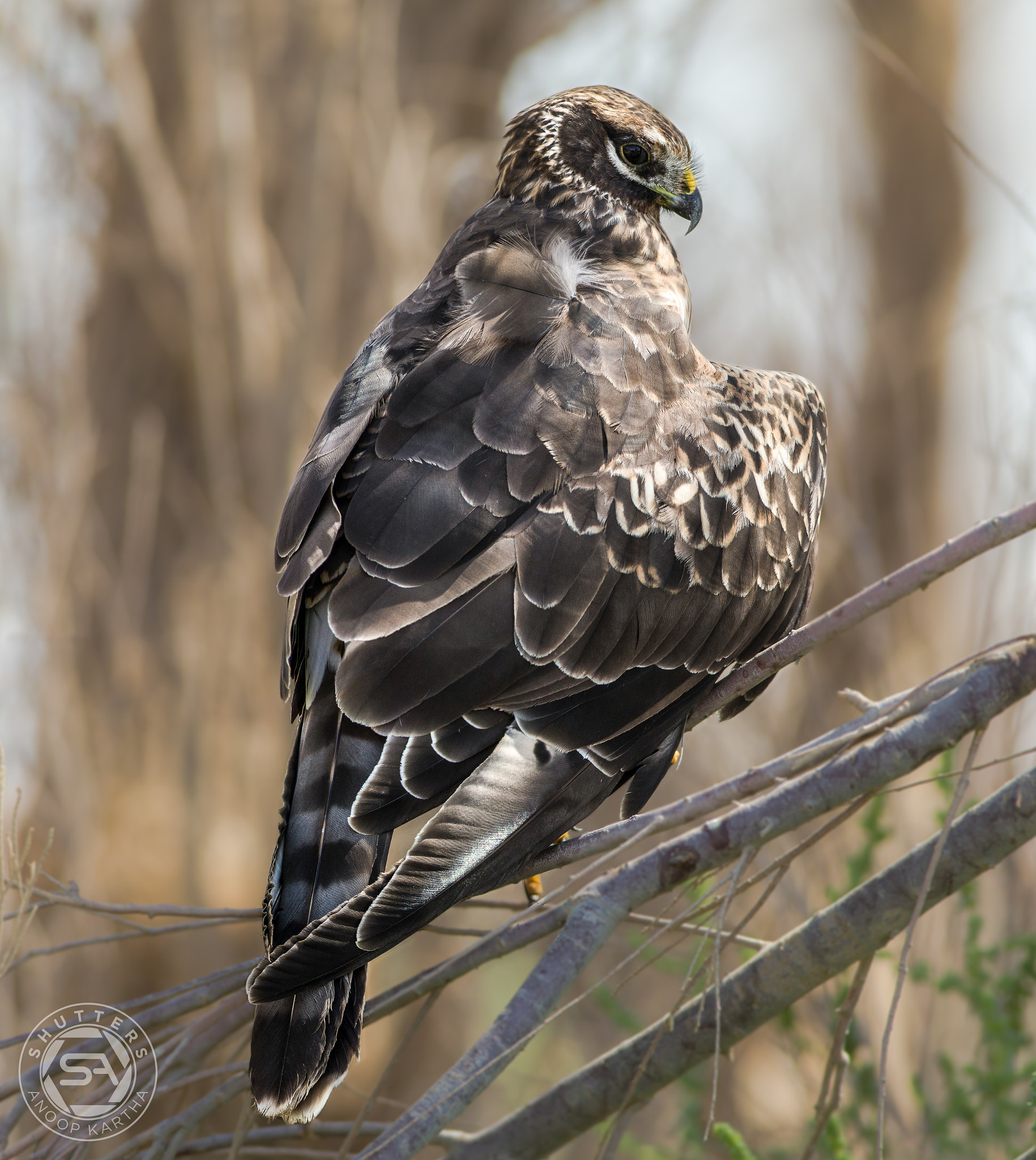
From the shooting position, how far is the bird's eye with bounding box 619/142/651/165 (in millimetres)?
3062

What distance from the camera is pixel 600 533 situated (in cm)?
232

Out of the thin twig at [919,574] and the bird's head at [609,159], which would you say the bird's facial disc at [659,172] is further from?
the thin twig at [919,574]

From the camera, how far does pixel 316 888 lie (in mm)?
1992

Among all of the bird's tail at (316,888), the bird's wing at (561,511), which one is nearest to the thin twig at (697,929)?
the bird's wing at (561,511)

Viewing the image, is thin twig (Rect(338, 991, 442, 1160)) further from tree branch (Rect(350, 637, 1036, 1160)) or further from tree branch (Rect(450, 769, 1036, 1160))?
tree branch (Rect(450, 769, 1036, 1160))

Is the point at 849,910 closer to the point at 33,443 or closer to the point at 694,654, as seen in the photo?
the point at 694,654

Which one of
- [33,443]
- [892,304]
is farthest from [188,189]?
[892,304]

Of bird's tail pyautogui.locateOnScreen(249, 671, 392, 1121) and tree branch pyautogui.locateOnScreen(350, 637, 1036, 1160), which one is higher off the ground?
tree branch pyautogui.locateOnScreen(350, 637, 1036, 1160)

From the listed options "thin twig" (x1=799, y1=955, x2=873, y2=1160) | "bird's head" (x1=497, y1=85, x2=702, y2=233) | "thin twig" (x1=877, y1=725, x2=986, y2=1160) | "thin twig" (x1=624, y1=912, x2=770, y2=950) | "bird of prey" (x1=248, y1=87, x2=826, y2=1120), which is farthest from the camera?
"bird's head" (x1=497, y1=85, x2=702, y2=233)

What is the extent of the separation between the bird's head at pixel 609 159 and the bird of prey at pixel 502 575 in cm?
9

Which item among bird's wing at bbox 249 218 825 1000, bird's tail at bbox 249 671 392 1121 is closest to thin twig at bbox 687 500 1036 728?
bird's wing at bbox 249 218 825 1000

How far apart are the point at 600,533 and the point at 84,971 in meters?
4.51

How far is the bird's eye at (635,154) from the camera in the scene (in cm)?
306

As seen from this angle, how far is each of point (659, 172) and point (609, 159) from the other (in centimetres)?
13
